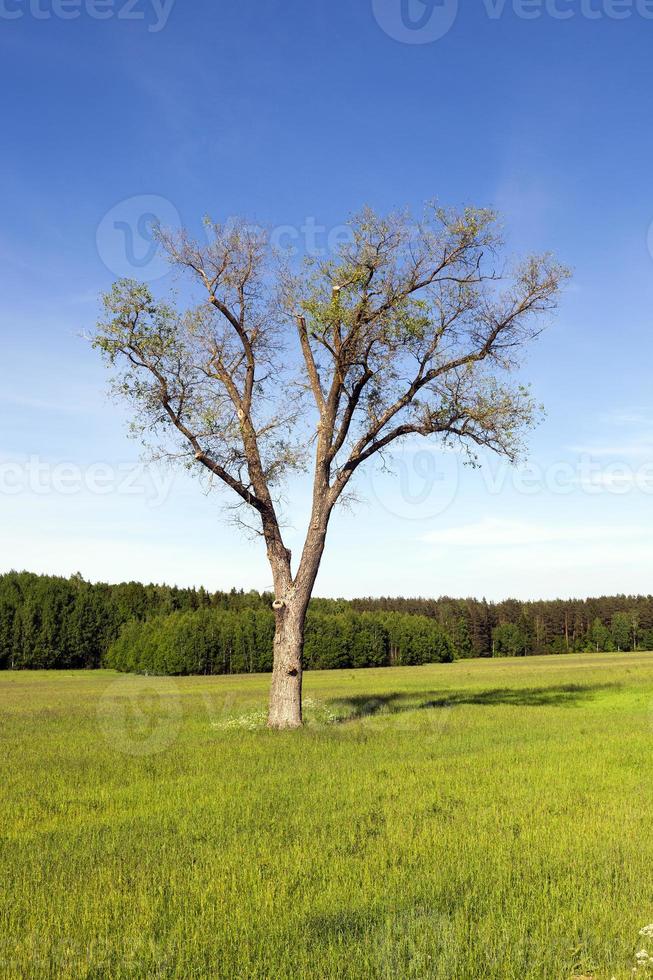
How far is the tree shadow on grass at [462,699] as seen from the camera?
89.8ft

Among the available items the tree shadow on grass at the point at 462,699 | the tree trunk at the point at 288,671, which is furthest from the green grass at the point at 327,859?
the tree shadow on grass at the point at 462,699

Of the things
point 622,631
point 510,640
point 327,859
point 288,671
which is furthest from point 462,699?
point 622,631

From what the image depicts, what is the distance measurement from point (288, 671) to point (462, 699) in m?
12.7

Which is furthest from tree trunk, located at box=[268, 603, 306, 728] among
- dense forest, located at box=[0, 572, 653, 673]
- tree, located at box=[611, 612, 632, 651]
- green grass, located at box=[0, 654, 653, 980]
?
tree, located at box=[611, 612, 632, 651]

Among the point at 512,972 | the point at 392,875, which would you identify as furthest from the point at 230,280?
the point at 512,972

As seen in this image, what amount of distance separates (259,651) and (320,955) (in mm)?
100990

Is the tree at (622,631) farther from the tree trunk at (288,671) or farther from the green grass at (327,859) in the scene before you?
the green grass at (327,859)

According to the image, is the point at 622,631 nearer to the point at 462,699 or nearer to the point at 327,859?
the point at 462,699

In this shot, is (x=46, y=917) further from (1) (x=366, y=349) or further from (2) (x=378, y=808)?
(1) (x=366, y=349)

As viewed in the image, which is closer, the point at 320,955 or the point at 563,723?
the point at 320,955

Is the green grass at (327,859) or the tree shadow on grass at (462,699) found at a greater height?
the green grass at (327,859)

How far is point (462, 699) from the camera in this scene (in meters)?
32.3

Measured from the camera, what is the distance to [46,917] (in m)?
6.85

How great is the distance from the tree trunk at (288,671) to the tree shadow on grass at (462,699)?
243 centimetres
